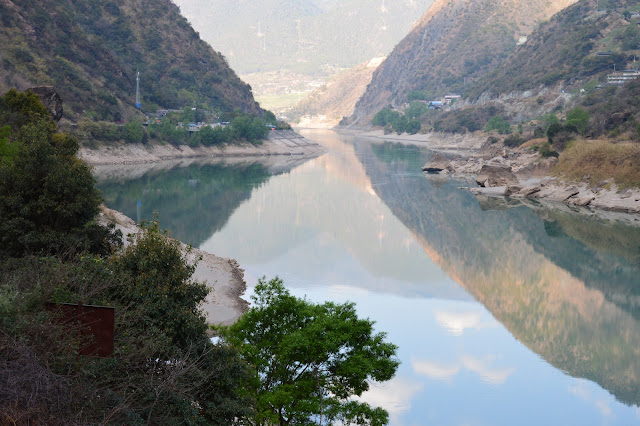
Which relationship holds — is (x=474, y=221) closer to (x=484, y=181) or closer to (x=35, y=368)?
(x=484, y=181)

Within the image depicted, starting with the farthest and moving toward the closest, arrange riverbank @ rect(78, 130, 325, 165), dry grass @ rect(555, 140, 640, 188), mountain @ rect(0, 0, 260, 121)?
mountain @ rect(0, 0, 260, 121) → riverbank @ rect(78, 130, 325, 165) → dry grass @ rect(555, 140, 640, 188)

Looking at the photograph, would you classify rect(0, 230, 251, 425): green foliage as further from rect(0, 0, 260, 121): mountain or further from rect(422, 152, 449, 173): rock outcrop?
rect(422, 152, 449, 173): rock outcrop

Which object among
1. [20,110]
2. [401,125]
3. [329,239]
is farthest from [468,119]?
[20,110]

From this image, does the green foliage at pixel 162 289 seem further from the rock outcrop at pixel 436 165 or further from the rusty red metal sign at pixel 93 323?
the rock outcrop at pixel 436 165

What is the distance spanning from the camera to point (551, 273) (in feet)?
130

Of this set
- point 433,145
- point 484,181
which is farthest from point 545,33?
point 484,181

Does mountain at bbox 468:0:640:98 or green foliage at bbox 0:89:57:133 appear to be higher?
mountain at bbox 468:0:640:98

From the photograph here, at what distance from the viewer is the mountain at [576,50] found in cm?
12644

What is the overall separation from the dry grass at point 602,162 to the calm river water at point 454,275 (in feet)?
16.6

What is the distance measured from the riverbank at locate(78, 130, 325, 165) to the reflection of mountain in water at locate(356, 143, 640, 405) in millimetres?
39592

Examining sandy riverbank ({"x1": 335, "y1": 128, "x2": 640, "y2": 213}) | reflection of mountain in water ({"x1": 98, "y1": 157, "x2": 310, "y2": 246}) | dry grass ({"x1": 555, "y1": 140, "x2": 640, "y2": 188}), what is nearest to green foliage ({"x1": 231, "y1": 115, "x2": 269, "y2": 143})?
reflection of mountain in water ({"x1": 98, "y1": 157, "x2": 310, "y2": 246})

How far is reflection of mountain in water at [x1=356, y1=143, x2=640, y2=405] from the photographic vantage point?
2709cm

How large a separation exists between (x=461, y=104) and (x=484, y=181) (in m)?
113

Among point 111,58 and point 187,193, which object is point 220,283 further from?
point 111,58
